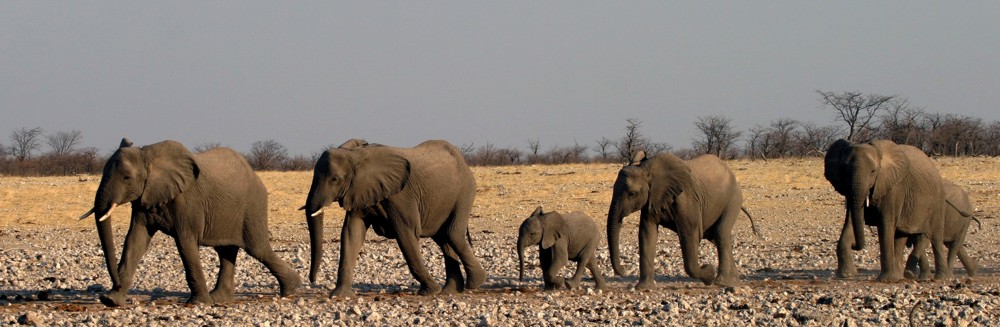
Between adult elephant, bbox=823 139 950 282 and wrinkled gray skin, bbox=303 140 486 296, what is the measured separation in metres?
4.33

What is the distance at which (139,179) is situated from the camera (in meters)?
12.2

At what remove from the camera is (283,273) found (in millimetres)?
13672

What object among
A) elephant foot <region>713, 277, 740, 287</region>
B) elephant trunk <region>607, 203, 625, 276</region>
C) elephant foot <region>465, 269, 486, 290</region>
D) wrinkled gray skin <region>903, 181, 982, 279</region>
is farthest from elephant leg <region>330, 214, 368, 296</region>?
wrinkled gray skin <region>903, 181, 982, 279</region>

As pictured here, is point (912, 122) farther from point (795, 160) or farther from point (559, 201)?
point (559, 201)

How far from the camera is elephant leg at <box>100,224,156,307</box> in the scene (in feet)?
40.6

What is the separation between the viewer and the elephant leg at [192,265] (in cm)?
1263

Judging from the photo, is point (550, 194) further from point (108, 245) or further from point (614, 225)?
point (108, 245)

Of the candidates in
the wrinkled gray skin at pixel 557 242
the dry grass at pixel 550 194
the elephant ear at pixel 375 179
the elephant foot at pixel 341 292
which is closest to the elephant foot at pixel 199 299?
the elephant foot at pixel 341 292

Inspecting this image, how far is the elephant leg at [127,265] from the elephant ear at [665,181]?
17.0ft

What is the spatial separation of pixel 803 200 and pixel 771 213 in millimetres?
2252

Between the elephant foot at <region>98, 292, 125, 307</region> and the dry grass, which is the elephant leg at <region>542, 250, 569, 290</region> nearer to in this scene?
the elephant foot at <region>98, 292, 125, 307</region>

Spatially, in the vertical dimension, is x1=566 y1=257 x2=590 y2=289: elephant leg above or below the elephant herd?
below

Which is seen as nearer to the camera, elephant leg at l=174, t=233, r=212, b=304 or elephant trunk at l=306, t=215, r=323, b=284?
elephant leg at l=174, t=233, r=212, b=304

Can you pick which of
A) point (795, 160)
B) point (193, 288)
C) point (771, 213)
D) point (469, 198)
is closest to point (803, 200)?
point (771, 213)
